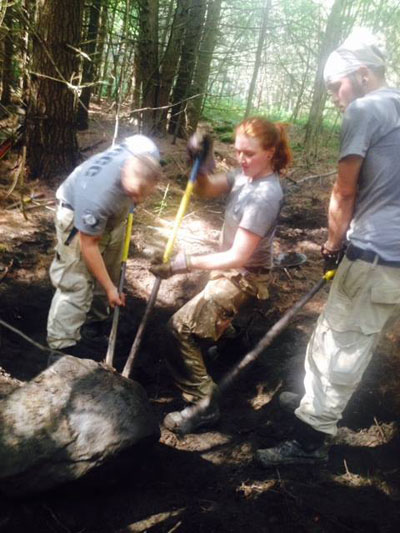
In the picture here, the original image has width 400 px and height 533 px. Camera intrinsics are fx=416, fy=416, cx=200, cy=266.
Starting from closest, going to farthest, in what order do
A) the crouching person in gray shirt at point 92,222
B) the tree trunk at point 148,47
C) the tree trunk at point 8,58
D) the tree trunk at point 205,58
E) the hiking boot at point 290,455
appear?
the crouching person in gray shirt at point 92,222 → the hiking boot at point 290,455 → the tree trunk at point 8,58 → the tree trunk at point 148,47 → the tree trunk at point 205,58

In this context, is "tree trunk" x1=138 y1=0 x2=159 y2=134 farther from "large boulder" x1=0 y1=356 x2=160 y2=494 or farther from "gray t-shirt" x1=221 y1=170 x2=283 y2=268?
"large boulder" x1=0 y1=356 x2=160 y2=494

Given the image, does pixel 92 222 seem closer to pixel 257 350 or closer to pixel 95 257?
pixel 95 257

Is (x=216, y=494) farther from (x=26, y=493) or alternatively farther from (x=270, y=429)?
(x=26, y=493)

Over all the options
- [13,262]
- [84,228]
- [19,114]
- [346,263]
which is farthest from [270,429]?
[19,114]

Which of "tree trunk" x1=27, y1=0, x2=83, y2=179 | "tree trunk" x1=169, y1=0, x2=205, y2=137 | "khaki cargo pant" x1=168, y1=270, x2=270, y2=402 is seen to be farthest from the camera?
"tree trunk" x1=169, y1=0, x2=205, y2=137

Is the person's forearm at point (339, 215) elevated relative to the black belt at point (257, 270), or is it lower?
elevated

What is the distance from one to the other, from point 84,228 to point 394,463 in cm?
278

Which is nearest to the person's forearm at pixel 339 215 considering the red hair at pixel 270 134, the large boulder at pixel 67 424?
the red hair at pixel 270 134

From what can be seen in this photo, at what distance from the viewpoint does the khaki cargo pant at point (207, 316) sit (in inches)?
123

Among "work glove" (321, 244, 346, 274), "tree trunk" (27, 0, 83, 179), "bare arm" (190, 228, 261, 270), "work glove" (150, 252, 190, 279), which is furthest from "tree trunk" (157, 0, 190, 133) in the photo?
"work glove" (321, 244, 346, 274)

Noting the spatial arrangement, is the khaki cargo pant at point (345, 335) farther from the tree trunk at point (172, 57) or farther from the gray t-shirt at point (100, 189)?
the tree trunk at point (172, 57)

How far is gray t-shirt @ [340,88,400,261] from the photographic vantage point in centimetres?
224

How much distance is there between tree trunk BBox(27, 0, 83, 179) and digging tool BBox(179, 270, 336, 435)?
3.76 meters

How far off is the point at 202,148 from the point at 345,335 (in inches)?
66.2
